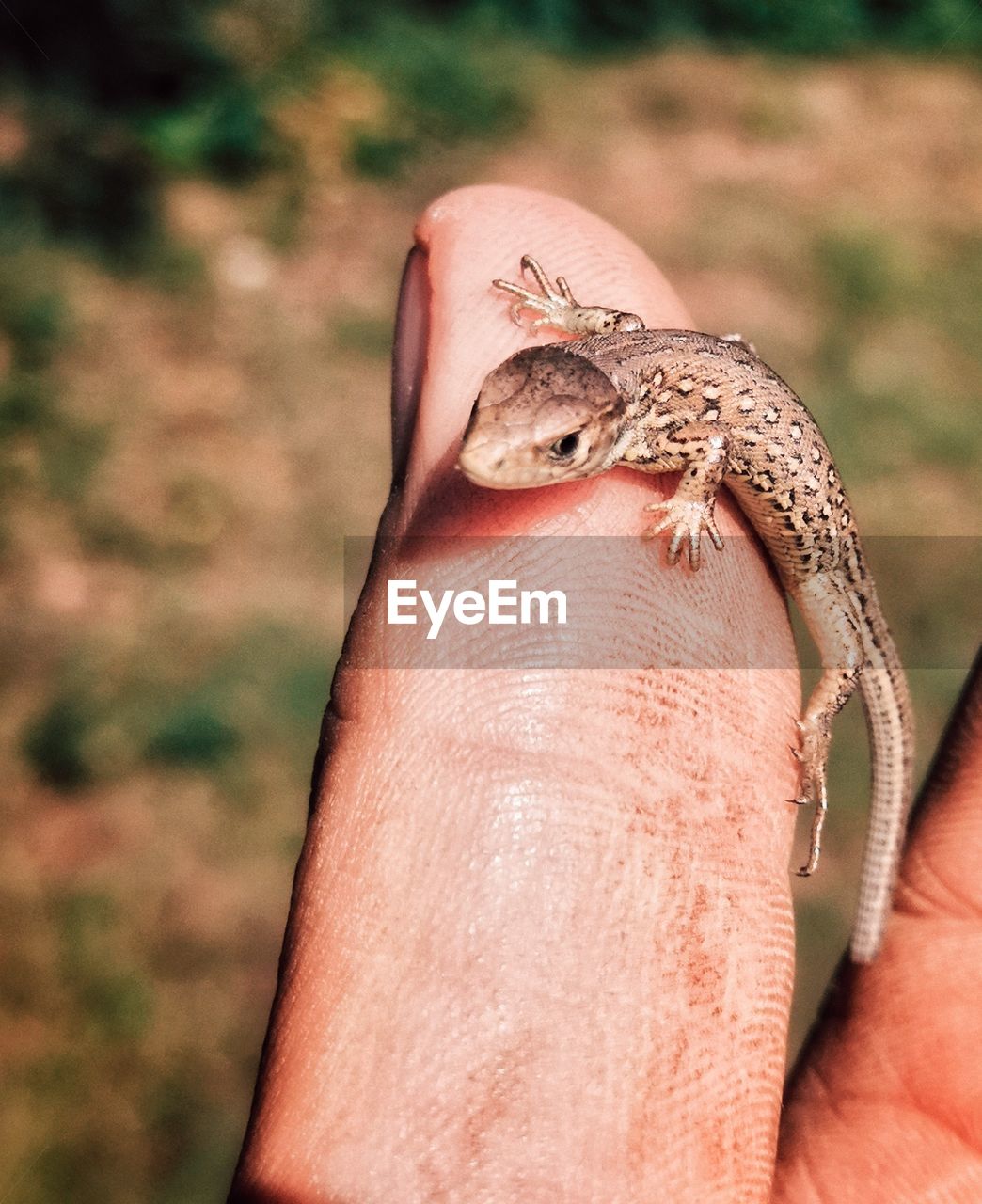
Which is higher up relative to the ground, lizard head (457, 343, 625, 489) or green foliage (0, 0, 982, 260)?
green foliage (0, 0, 982, 260)

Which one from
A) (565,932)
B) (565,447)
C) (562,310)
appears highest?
(562,310)

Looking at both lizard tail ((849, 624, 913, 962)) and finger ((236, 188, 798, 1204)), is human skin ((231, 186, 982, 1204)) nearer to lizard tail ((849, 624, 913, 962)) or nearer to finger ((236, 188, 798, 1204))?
finger ((236, 188, 798, 1204))

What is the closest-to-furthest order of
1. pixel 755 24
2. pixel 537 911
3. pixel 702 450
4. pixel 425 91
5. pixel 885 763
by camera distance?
pixel 537 911 → pixel 702 450 → pixel 885 763 → pixel 425 91 → pixel 755 24

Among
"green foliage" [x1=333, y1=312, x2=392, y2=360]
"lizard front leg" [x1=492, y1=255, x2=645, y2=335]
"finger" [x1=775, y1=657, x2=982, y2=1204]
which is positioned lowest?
"finger" [x1=775, y1=657, x2=982, y2=1204]

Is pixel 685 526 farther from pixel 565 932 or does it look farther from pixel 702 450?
pixel 565 932

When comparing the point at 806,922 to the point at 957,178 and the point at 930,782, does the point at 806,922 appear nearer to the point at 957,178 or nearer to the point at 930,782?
the point at 930,782

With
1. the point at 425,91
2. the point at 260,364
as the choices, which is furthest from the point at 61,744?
the point at 425,91

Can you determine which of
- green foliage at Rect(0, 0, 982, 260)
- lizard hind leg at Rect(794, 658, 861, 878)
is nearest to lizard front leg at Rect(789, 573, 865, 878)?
lizard hind leg at Rect(794, 658, 861, 878)

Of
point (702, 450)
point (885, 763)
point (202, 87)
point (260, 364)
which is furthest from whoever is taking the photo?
point (202, 87)

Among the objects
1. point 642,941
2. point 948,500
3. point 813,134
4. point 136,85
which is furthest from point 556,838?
point 813,134
